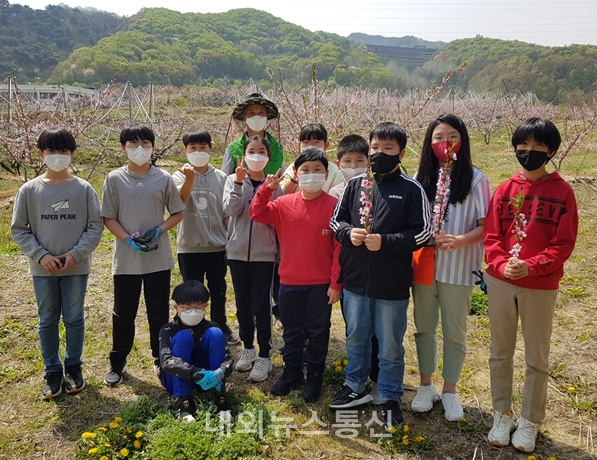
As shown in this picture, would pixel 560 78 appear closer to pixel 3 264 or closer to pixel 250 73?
pixel 250 73

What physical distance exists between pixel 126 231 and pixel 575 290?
5.01 metres

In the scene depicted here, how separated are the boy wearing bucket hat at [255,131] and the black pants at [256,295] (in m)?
0.80

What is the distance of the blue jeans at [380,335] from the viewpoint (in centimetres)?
300

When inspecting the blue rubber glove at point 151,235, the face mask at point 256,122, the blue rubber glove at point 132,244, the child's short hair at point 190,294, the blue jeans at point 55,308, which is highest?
the face mask at point 256,122

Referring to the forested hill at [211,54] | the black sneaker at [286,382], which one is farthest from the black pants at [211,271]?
the forested hill at [211,54]

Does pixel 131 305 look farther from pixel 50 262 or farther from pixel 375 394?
pixel 375 394

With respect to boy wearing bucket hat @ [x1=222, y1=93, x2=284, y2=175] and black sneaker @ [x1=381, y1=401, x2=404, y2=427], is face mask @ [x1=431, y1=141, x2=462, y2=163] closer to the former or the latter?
boy wearing bucket hat @ [x1=222, y1=93, x2=284, y2=175]

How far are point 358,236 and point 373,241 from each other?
10 cm

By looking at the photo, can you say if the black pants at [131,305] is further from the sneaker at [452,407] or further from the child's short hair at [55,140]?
the sneaker at [452,407]

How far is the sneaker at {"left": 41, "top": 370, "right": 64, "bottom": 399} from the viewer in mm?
3346

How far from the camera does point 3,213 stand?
8.69m

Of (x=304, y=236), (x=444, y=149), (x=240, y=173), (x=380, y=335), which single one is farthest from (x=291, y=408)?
(x=444, y=149)

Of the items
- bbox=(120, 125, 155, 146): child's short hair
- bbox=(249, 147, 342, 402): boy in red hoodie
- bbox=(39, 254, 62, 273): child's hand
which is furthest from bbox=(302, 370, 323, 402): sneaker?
bbox=(120, 125, 155, 146): child's short hair

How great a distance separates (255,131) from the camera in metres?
3.90
